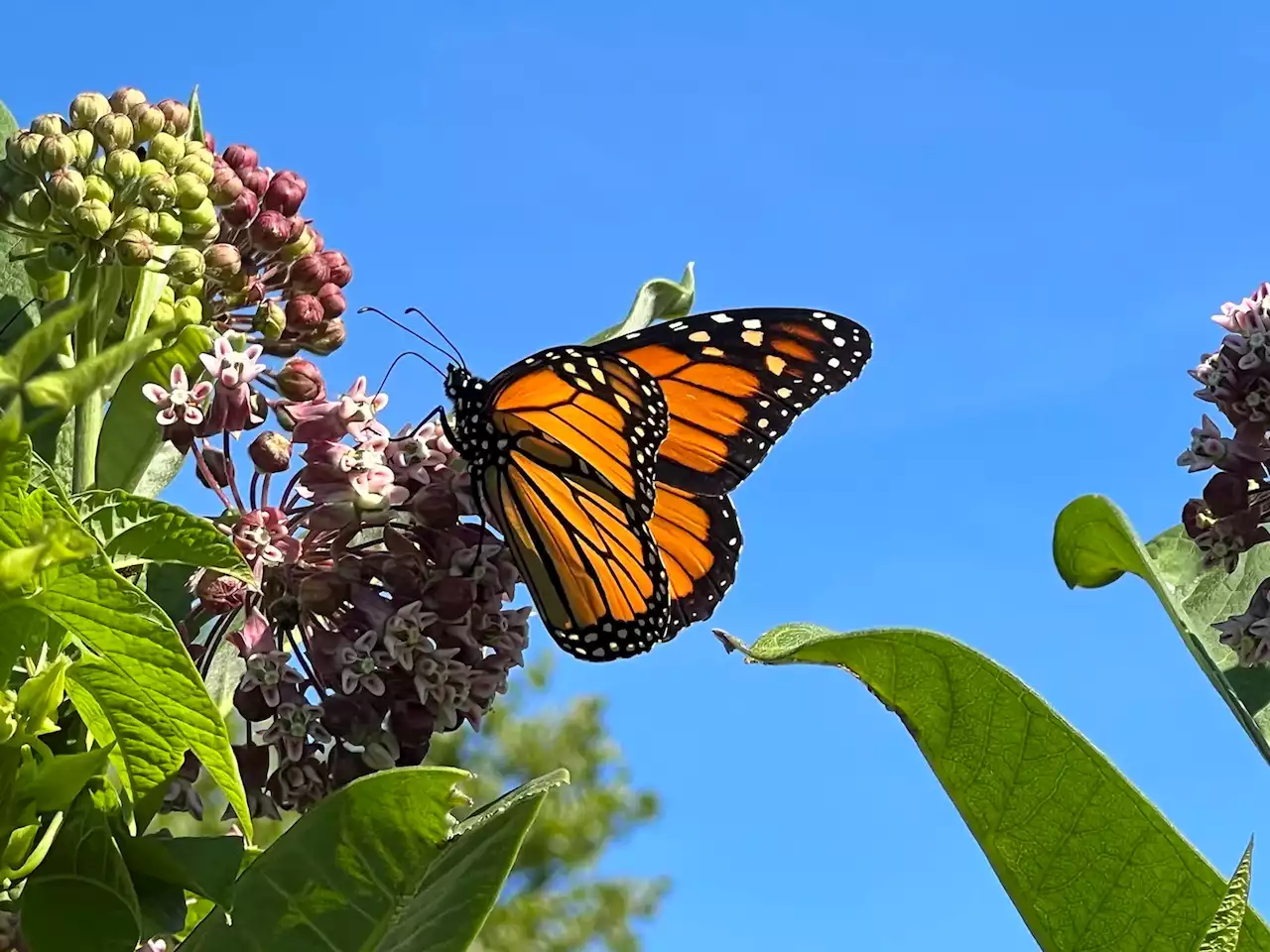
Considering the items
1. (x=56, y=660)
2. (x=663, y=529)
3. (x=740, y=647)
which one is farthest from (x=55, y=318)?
(x=663, y=529)

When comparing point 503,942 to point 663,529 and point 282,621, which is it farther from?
point 282,621

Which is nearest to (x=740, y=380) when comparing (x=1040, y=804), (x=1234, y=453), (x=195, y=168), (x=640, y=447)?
(x=640, y=447)

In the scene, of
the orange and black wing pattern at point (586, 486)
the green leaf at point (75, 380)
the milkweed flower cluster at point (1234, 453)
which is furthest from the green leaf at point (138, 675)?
the milkweed flower cluster at point (1234, 453)

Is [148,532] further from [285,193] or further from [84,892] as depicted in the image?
[285,193]

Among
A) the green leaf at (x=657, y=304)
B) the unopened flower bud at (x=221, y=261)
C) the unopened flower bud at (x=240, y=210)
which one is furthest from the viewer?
the green leaf at (x=657, y=304)

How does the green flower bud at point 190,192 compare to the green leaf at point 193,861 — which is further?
the green flower bud at point 190,192

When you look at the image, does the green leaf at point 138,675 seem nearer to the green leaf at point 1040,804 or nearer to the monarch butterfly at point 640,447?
the green leaf at point 1040,804

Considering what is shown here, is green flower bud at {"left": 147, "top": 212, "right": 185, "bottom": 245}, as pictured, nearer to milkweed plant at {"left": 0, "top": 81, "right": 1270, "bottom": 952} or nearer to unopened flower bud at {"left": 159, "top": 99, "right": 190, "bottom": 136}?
milkweed plant at {"left": 0, "top": 81, "right": 1270, "bottom": 952}

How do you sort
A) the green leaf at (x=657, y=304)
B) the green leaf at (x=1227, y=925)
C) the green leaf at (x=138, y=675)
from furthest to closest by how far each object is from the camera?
1. the green leaf at (x=657, y=304)
2. the green leaf at (x=138, y=675)
3. the green leaf at (x=1227, y=925)
